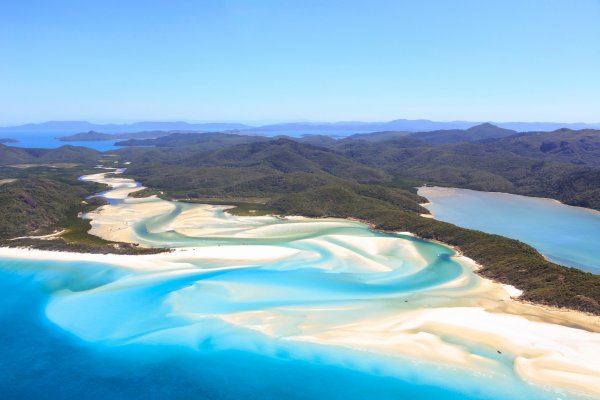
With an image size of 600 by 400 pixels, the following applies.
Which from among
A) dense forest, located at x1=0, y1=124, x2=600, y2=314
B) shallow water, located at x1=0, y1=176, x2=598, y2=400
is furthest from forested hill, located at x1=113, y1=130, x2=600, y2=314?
shallow water, located at x1=0, y1=176, x2=598, y2=400

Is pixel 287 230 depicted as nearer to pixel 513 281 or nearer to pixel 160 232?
pixel 160 232

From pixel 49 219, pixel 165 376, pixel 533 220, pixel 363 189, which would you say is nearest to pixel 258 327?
pixel 165 376

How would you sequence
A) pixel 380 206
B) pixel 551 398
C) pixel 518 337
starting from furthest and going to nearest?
pixel 380 206 < pixel 518 337 < pixel 551 398

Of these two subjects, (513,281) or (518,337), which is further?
(513,281)

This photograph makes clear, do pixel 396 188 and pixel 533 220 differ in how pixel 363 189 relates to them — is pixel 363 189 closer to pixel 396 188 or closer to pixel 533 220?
pixel 396 188

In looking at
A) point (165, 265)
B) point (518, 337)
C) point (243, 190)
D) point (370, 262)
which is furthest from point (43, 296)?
point (243, 190)

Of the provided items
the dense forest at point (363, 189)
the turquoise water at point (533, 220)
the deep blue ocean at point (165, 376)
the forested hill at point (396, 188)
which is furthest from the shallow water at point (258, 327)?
the turquoise water at point (533, 220)

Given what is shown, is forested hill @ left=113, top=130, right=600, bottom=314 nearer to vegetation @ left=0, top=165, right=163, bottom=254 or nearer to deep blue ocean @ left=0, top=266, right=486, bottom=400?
vegetation @ left=0, top=165, right=163, bottom=254
